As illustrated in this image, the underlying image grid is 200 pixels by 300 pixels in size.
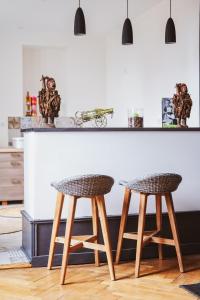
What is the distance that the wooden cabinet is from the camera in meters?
6.95

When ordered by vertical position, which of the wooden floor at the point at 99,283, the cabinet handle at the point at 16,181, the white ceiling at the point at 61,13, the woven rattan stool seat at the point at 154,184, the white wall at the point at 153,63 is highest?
the white ceiling at the point at 61,13

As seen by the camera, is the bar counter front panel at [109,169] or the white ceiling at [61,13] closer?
the bar counter front panel at [109,169]

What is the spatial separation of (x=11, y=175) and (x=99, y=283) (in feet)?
12.7

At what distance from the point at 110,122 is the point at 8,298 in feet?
18.1

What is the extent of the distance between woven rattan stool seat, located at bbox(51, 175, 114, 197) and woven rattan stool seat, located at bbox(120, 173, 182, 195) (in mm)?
257

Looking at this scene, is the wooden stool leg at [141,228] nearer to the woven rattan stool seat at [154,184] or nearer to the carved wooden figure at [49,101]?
the woven rattan stool seat at [154,184]

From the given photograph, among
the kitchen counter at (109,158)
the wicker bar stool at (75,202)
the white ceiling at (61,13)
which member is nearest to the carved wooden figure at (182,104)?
the kitchen counter at (109,158)

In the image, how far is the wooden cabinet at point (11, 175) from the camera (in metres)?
6.95

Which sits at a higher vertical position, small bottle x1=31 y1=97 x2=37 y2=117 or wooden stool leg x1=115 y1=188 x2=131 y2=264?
small bottle x1=31 y1=97 x2=37 y2=117

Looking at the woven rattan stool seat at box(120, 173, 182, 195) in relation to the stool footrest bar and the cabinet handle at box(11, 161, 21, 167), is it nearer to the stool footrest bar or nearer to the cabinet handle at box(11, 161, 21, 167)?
the stool footrest bar

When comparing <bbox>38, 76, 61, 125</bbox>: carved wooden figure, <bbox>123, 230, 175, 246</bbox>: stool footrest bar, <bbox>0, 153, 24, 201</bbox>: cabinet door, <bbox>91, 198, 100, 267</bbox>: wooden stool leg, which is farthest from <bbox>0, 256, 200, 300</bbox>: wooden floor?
<bbox>0, 153, 24, 201</bbox>: cabinet door

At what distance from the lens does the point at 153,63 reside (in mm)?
6809

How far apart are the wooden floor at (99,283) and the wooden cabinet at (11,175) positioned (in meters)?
3.38

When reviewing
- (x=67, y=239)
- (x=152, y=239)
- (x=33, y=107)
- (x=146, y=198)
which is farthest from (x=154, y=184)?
(x=33, y=107)
